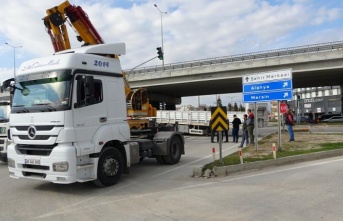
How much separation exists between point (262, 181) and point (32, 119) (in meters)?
5.81

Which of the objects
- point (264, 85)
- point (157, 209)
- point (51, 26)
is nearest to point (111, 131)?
point (157, 209)

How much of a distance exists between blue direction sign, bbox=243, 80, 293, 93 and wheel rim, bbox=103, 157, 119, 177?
783 cm

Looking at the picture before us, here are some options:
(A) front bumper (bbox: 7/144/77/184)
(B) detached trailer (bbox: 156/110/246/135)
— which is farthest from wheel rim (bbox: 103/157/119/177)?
(B) detached trailer (bbox: 156/110/246/135)

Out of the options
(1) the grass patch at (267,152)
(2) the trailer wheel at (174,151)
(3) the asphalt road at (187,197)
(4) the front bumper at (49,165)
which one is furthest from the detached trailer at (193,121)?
(4) the front bumper at (49,165)

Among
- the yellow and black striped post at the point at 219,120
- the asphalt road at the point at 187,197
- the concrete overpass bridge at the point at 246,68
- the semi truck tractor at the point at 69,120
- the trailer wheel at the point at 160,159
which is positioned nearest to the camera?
the asphalt road at the point at 187,197

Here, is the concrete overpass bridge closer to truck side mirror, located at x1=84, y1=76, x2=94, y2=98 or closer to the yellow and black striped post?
the yellow and black striped post

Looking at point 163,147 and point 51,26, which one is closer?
point 163,147

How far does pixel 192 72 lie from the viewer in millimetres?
42469

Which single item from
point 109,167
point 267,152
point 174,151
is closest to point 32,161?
point 109,167

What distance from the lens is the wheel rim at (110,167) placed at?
8.57 meters

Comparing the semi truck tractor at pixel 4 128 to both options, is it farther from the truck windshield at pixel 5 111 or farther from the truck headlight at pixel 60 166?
the truck headlight at pixel 60 166

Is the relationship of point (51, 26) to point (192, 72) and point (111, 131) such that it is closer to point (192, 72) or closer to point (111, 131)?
point (111, 131)

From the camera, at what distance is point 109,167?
341 inches

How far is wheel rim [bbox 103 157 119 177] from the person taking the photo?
28.1 ft
